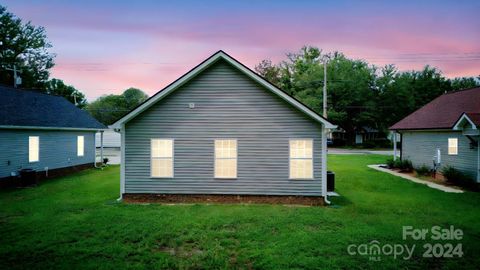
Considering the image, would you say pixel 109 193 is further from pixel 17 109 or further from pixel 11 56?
pixel 11 56

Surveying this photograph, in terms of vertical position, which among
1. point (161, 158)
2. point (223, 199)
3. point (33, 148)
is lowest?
point (223, 199)

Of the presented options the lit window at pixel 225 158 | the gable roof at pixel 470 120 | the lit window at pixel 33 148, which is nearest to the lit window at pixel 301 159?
the lit window at pixel 225 158

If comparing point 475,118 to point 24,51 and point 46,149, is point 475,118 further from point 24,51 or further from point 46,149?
point 24,51

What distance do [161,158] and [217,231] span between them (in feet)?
16.0

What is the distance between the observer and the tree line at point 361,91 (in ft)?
162

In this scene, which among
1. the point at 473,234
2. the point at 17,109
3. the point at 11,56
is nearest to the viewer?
the point at 473,234

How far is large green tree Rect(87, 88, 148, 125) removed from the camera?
75.6m

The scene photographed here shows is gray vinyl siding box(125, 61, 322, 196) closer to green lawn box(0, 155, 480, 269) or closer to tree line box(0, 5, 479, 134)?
green lawn box(0, 155, 480, 269)

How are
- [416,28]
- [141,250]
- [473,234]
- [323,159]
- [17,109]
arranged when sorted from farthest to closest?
[416,28] → [17,109] → [323,159] → [473,234] → [141,250]

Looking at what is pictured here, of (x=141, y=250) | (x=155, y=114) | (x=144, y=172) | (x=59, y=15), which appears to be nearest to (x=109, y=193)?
(x=144, y=172)

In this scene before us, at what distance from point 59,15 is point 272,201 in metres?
21.6

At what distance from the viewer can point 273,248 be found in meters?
6.70

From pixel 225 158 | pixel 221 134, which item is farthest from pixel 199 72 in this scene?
pixel 225 158

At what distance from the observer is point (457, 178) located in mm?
15344
